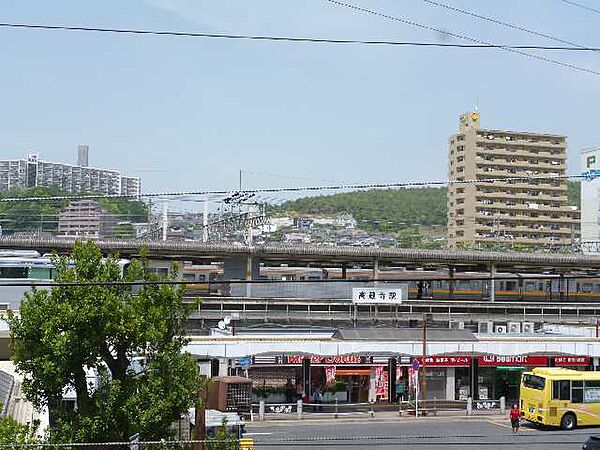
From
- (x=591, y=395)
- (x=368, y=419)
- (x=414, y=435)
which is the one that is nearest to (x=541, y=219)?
(x=591, y=395)

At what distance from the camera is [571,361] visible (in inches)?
1378

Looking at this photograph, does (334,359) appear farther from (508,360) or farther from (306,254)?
(306,254)

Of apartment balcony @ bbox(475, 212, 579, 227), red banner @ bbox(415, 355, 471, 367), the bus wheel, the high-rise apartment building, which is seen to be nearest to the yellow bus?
the bus wheel

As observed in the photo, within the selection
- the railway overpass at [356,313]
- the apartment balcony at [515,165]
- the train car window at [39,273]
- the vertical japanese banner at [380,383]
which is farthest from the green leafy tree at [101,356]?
the apartment balcony at [515,165]

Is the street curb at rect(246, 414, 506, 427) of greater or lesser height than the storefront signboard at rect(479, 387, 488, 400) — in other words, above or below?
below

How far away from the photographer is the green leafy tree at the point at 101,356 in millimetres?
12789

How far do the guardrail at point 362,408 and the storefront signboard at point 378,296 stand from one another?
1270cm

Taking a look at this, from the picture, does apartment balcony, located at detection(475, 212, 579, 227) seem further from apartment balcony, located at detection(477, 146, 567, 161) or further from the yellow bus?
the yellow bus

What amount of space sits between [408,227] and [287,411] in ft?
527

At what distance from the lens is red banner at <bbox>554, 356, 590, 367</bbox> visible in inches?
1369

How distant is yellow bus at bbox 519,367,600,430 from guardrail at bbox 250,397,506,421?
12.8ft

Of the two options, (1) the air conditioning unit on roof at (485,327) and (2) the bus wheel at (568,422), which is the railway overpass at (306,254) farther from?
(2) the bus wheel at (568,422)

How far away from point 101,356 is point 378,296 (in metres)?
33.9

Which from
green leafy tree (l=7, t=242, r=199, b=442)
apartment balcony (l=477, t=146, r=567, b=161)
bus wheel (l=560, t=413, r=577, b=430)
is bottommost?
bus wheel (l=560, t=413, r=577, b=430)
